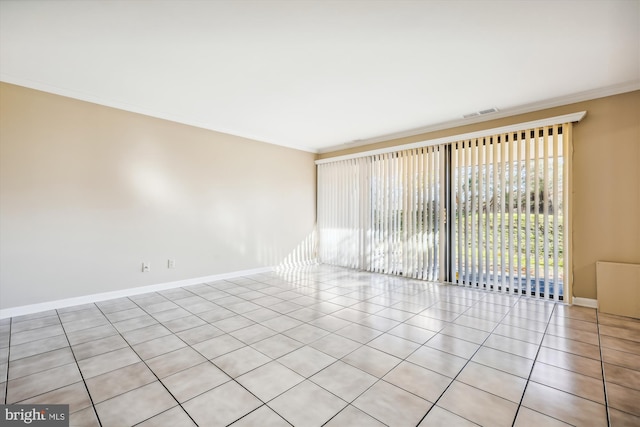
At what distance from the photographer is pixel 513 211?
4.14 meters

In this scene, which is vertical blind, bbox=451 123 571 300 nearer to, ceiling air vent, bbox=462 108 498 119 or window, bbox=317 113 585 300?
window, bbox=317 113 585 300

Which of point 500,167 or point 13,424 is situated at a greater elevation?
point 500,167

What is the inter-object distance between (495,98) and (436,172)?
151 cm

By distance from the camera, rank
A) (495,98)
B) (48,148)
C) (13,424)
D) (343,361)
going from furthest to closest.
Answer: (495,98), (48,148), (343,361), (13,424)

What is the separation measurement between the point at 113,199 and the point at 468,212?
5456 millimetres

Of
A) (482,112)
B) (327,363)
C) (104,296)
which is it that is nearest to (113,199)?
(104,296)

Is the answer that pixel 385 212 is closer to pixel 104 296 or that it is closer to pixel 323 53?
pixel 323 53

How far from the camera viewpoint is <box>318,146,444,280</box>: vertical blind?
5043 mm

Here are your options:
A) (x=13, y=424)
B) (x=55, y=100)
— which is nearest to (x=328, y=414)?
(x=13, y=424)

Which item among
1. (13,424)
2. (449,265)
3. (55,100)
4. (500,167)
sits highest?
(55,100)

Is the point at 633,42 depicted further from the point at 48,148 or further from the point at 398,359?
the point at 48,148

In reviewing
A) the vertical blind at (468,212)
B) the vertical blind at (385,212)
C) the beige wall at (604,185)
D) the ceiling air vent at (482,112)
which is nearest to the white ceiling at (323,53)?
the ceiling air vent at (482,112)

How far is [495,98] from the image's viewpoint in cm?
378

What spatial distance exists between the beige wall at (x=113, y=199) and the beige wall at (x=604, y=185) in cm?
514
